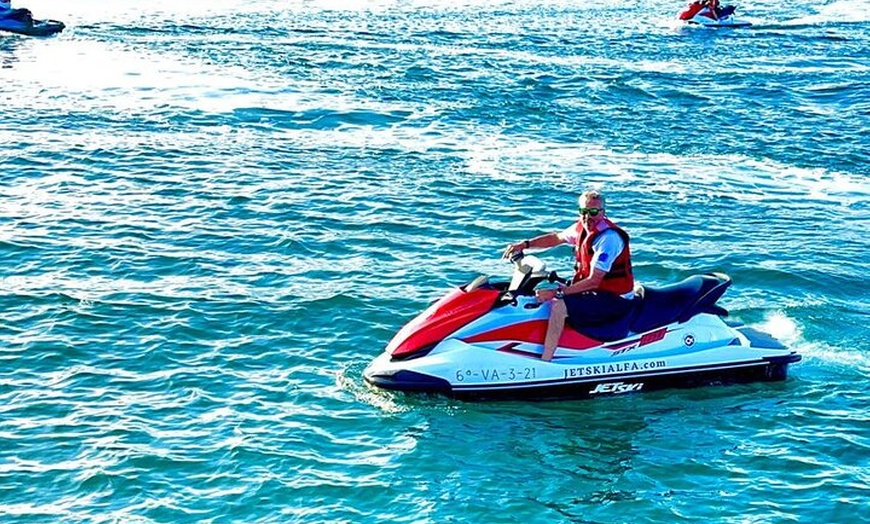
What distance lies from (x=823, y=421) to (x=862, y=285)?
5.59 meters

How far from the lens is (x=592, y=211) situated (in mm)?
14859

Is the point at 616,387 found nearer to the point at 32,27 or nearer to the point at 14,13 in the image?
→ the point at 32,27

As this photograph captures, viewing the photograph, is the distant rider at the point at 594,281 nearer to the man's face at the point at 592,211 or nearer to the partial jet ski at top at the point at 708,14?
the man's face at the point at 592,211

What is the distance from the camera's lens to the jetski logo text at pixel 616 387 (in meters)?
15.1

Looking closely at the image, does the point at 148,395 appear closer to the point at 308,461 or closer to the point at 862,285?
the point at 308,461

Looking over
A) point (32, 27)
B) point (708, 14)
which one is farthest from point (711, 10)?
point (32, 27)

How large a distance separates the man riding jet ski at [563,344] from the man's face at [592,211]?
0.02 meters

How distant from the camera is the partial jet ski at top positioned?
4662 cm

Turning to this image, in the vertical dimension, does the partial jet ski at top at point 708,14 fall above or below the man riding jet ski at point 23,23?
above

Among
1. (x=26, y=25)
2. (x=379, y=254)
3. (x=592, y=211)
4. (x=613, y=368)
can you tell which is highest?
(x=592, y=211)

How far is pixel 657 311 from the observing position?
1528 centimetres

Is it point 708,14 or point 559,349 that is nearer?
point 559,349

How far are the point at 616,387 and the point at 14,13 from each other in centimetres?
3417

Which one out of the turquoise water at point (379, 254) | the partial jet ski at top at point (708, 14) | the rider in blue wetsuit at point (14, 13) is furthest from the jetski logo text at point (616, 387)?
the partial jet ski at top at point (708, 14)
